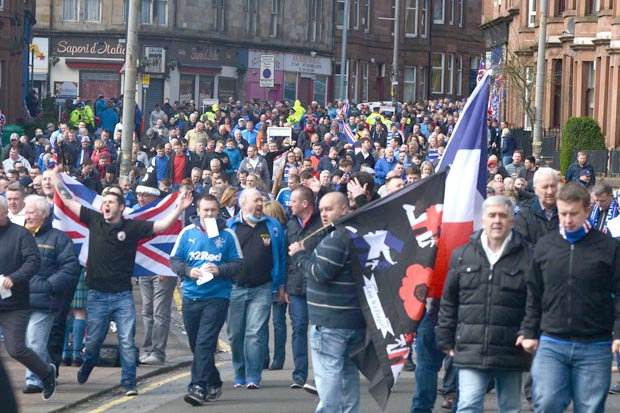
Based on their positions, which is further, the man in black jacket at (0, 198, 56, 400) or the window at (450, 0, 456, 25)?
the window at (450, 0, 456, 25)

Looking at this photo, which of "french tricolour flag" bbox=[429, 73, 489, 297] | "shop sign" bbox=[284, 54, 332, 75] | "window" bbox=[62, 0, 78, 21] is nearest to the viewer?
"french tricolour flag" bbox=[429, 73, 489, 297]

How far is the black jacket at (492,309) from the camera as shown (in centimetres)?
825

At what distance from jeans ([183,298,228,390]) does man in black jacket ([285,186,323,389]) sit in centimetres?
80

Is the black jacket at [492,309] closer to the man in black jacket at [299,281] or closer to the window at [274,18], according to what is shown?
the man in black jacket at [299,281]

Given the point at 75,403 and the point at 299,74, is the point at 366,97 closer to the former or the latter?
the point at 299,74

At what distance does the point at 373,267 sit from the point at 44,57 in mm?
55159

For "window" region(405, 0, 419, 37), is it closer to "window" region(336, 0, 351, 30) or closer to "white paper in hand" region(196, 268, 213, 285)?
"window" region(336, 0, 351, 30)

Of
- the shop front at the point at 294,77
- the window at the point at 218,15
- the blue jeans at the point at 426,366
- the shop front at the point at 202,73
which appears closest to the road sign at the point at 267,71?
the shop front at the point at 202,73

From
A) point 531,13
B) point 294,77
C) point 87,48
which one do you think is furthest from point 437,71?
point 531,13

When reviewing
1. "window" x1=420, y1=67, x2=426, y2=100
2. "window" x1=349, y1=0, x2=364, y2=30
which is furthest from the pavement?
"window" x1=420, y1=67, x2=426, y2=100

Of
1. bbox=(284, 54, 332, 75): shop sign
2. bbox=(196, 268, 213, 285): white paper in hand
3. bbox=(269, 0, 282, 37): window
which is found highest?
bbox=(269, 0, 282, 37): window

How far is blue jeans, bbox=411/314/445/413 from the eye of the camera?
393 inches

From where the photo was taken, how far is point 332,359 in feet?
30.1

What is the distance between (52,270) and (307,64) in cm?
6393
